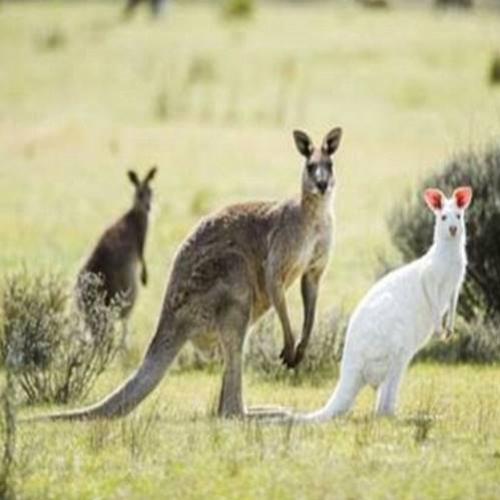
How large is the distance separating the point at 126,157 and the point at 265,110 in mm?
5793

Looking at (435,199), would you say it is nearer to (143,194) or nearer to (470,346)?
(470,346)

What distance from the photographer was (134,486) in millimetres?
10547

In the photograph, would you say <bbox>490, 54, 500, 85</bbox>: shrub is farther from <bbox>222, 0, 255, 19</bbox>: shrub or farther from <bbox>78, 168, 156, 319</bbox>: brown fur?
<bbox>78, 168, 156, 319</bbox>: brown fur

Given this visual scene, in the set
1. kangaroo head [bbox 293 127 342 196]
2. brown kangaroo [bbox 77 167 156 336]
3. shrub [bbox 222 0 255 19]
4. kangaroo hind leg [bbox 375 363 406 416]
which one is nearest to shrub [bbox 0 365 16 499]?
kangaroo hind leg [bbox 375 363 406 416]

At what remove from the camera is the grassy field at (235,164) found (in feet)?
35.6

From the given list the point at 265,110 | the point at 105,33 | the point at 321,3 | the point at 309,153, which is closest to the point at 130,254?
the point at 309,153

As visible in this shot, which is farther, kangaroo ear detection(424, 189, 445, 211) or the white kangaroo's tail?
kangaroo ear detection(424, 189, 445, 211)

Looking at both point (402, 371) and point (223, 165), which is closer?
point (402, 371)

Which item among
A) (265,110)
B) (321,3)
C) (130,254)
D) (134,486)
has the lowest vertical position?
(134,486)

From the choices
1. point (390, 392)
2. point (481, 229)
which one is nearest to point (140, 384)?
point (390, 392)

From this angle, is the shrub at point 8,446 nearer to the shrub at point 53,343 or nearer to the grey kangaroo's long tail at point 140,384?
the grey kangaroo's long tail at point 140,384

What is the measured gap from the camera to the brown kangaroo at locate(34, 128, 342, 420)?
12.8 meters

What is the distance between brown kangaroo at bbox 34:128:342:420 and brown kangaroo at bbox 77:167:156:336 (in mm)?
3166

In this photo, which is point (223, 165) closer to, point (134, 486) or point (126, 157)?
point (126, 157)
